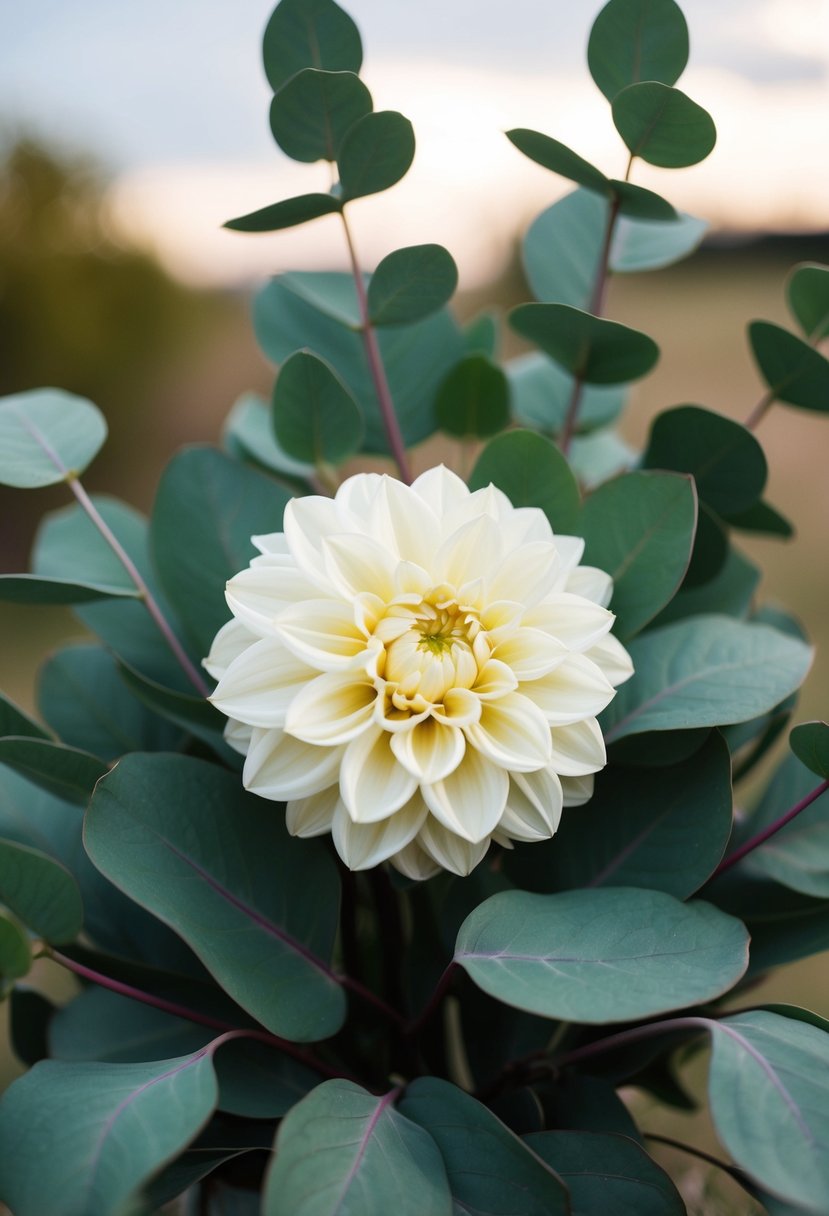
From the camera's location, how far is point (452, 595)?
264 mm

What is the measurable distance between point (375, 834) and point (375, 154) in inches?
7.8

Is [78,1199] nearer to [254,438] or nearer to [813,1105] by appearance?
[813,1105]

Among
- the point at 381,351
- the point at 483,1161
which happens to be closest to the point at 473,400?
the point at 381,351

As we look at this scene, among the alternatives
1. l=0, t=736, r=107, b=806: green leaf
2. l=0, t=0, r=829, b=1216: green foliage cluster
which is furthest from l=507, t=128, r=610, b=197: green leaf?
l=0, t=736, r=107, b=806: green leaf

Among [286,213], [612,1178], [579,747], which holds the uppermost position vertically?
[286,213]

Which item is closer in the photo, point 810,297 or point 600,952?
point 600,952

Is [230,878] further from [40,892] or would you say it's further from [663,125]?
[663,125]

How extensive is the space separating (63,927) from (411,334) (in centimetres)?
26

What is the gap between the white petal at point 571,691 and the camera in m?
0.25

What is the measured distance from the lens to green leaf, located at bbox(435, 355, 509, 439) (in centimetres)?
38

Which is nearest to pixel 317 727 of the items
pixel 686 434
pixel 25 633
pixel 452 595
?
pixel 452 595

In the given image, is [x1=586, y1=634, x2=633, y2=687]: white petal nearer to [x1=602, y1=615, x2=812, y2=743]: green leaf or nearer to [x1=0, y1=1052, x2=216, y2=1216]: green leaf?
[x1=602, y1=615, x2=812, y2=743]: green leaf

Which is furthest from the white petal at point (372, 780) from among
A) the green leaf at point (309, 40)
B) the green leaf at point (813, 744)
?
the green leaf at point (309, 40)

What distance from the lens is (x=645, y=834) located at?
29cm
